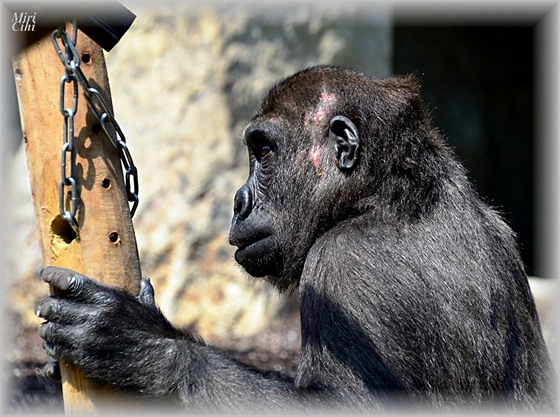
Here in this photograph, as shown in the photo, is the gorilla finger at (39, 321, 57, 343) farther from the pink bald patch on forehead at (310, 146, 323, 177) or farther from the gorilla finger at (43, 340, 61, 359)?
the pink bald patch on forehead at (310, 146, 323, 177)

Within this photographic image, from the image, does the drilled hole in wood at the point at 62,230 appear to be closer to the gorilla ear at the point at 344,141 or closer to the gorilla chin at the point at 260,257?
the gorilla chin at the point at 260,257

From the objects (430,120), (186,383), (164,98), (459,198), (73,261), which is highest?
(164,98)

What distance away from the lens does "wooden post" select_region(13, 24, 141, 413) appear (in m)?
4.60

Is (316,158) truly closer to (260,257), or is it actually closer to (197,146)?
(260,257)

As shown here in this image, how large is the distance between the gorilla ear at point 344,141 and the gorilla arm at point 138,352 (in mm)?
1502

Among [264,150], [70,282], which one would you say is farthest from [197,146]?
[70,282]

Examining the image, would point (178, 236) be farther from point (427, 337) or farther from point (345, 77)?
point (427, 337)

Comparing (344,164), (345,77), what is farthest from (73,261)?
(345,77)

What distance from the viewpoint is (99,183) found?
15.3 feet

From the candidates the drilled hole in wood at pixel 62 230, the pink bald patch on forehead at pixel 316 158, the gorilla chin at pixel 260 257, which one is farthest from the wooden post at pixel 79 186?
the pink bald patch on forehead at pixel 316 158

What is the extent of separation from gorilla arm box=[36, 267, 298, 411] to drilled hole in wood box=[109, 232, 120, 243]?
243mm

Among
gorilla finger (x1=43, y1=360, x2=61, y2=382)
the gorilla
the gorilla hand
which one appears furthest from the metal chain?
gorilla finger (x1=43, y1=360, x2=61, y2=382)

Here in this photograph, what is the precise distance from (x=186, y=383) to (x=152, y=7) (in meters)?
7.50

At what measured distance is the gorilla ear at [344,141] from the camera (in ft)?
18.2
